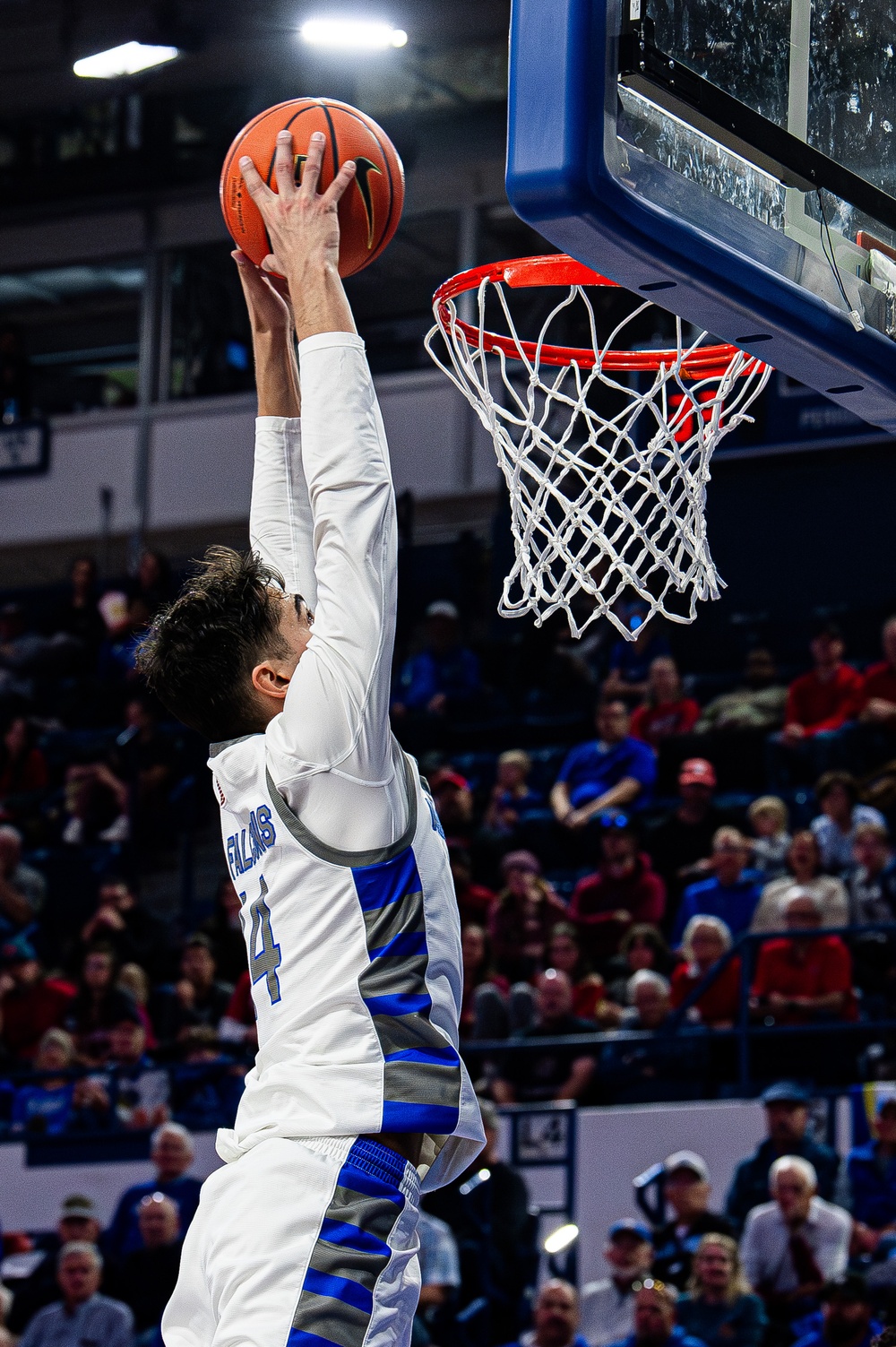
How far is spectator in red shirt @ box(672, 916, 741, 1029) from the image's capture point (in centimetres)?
816

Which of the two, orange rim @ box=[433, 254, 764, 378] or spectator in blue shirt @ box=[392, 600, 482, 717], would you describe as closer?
orange rim @ box=[433, 254, 764, 378]

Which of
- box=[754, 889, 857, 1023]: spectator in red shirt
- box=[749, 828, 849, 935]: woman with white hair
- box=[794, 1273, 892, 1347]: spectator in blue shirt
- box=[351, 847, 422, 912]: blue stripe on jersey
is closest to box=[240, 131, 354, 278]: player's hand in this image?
box=[351, 847, 422, 912]: blue stripe on jersey

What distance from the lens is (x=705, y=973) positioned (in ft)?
26.6

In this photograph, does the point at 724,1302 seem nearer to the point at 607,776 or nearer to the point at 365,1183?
the point at 607,776

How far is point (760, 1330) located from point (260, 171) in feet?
16.5

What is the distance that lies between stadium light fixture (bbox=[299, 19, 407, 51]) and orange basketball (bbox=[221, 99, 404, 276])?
771cm

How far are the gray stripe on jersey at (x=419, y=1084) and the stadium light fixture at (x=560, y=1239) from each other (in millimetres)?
5054

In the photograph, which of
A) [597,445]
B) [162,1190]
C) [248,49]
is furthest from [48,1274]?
[248,49]

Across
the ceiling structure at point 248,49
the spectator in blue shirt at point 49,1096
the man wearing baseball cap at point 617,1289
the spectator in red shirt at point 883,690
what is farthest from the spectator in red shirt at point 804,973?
the ceiling structure at point 248,49

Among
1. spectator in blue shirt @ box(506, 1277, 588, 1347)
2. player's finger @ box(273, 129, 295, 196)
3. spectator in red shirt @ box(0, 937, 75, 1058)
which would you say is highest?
player's finger @ box(273, 129, 295, 196)

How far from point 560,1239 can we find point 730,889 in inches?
83.1

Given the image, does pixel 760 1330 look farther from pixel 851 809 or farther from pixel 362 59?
pixel 362 59

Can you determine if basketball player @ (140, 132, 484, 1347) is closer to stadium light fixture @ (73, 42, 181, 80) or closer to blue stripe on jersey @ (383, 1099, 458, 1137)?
blue stripe on jersey @ (383, 1099, 458, 1137)

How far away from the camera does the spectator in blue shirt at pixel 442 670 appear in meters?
12.2
